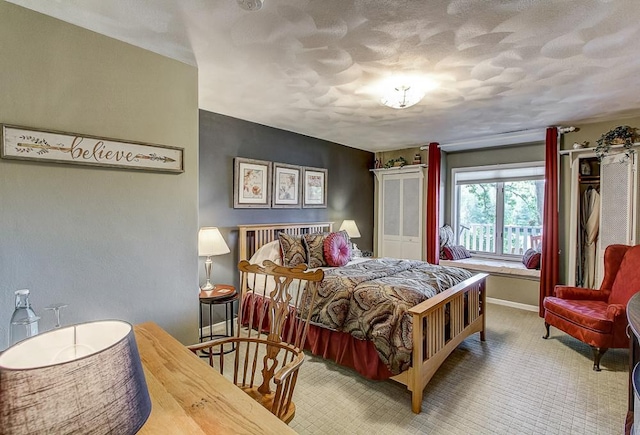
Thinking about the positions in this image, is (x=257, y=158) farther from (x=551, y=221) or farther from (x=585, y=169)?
(x=585, y=169)

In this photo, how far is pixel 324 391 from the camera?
236cm

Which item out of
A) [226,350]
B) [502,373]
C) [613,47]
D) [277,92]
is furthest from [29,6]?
[502,373]

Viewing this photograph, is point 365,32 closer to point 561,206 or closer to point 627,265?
point 627,265

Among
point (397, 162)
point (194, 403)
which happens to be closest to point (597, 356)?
point (194, 403)

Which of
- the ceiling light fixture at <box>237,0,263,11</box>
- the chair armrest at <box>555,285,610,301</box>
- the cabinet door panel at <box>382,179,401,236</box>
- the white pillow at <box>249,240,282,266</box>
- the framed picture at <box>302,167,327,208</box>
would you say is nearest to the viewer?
the ceiling light fixture at <box>237,0,263,11</box>

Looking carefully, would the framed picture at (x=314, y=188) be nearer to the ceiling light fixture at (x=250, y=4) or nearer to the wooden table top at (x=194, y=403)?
the ceiling light fixture at (x=250, y=4)

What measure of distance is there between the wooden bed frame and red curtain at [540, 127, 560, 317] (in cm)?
136

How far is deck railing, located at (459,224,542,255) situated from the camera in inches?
189

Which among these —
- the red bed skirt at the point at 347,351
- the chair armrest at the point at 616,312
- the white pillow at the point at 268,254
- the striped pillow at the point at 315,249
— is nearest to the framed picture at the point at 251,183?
the white pillow at the point at 268,254

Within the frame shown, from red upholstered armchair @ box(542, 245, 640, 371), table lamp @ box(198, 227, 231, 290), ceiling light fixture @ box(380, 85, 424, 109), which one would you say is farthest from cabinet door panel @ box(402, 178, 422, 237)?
table lamp @ box(198, 227, 231, 290)

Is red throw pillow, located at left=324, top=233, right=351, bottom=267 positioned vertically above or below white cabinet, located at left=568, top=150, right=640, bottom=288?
below

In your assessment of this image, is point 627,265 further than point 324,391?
Yes

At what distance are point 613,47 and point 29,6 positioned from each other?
3536 mm

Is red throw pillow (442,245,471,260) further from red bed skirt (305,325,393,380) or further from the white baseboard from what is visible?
red bed skirt (305,325,393,380)
